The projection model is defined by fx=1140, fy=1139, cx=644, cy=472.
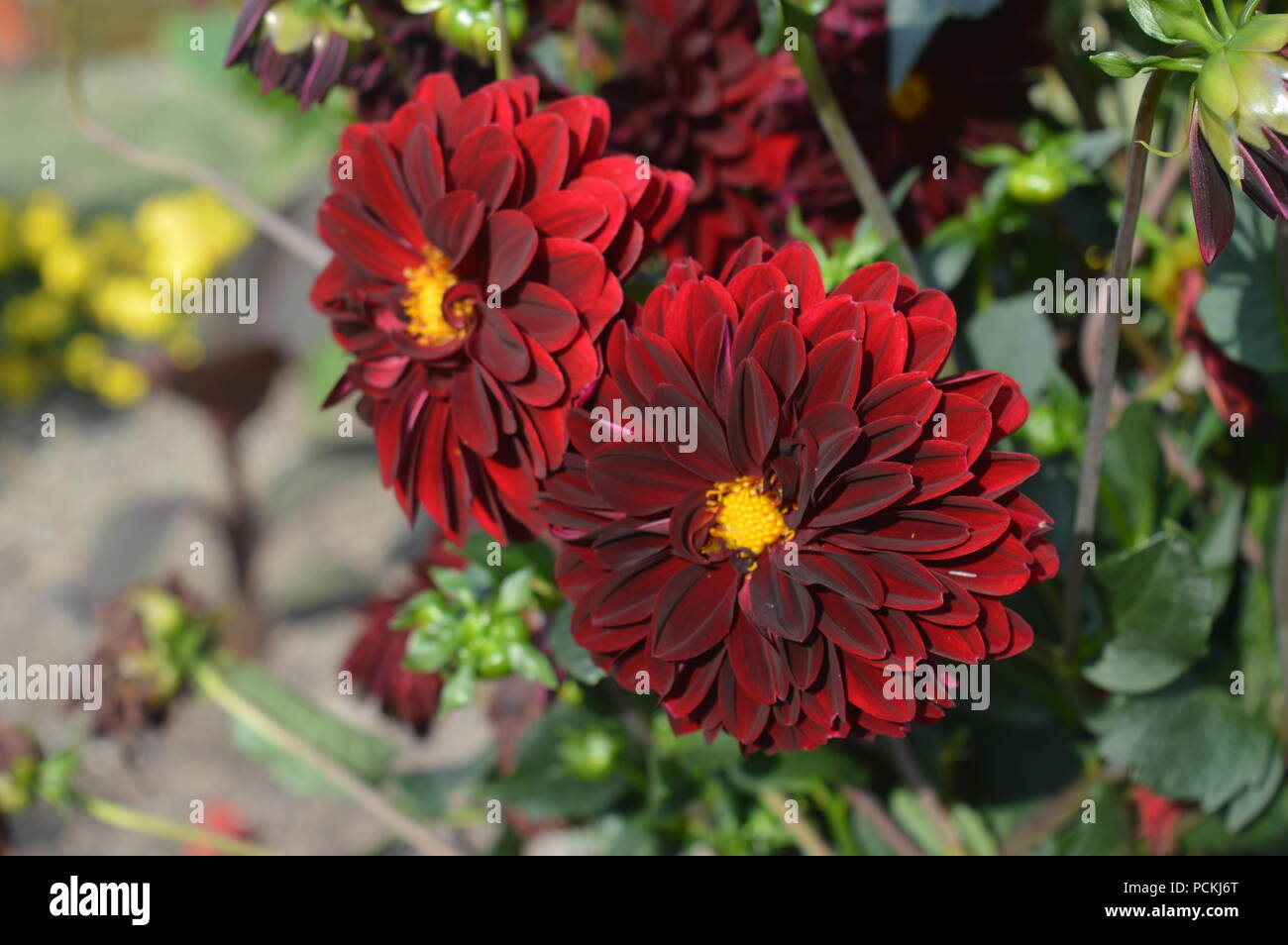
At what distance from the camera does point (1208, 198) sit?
0.22m

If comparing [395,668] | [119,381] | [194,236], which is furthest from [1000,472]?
[119,381]

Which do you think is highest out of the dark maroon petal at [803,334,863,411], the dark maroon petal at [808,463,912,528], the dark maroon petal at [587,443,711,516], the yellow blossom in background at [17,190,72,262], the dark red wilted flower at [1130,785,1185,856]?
the yellow blossom in background at [17,190,72,262]

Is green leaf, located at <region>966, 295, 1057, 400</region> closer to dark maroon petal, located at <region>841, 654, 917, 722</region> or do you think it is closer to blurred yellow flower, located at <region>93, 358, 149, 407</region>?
dark maroon petal, located at <region>841, 654, 917, 722</region>

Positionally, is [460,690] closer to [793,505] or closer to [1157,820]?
[793,505]

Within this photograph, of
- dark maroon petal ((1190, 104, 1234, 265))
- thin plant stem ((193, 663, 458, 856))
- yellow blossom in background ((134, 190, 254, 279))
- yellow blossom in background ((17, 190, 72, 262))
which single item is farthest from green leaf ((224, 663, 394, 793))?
yellow blossom in background ((17, 190, 72, 262))

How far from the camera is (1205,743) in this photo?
344mm

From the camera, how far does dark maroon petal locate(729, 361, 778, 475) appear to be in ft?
0.78

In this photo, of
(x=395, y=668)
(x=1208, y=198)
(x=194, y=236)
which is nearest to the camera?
(x=1208, y=198)

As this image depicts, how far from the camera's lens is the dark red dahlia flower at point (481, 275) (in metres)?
0.26

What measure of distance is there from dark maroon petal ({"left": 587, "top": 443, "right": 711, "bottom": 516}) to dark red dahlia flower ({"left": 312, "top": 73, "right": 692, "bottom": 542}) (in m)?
0.02

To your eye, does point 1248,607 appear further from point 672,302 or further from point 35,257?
point 35,257

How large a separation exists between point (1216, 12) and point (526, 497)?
0.18 meters

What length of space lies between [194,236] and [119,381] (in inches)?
9.1

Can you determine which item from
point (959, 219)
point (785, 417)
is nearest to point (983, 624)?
point (785, 417)
